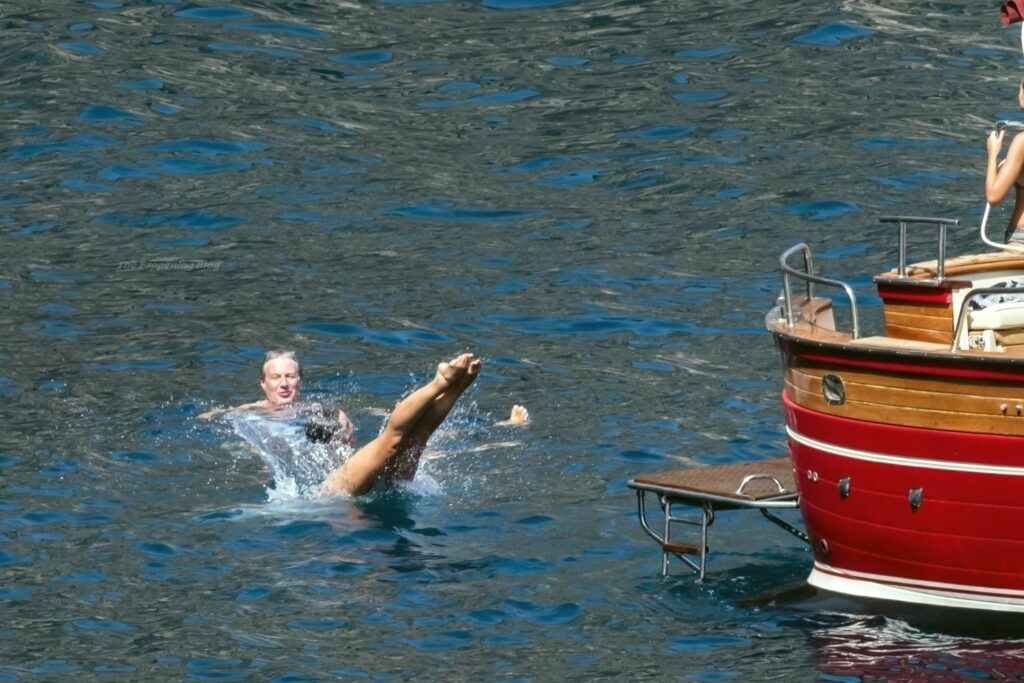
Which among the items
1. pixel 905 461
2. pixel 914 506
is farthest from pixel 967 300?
pixel 914 506

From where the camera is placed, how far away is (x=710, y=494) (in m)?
12.1

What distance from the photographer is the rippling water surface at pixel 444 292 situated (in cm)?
1188

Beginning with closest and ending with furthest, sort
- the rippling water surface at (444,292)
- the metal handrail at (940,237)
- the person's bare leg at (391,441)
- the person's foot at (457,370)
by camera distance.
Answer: the metal handrail at (940,237)
the rippling water surface at (444,292)
the person's foot at (457,370)
the person's bare leg at (391,441)

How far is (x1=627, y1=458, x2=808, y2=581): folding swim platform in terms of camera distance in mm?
12117

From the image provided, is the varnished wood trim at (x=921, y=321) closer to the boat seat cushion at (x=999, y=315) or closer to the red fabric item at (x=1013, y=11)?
the boat seat cushion at (x=999, y=315)

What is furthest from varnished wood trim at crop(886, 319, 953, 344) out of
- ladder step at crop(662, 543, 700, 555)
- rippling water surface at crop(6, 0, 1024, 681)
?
ladder step at crop(662, 543, 700, 555)

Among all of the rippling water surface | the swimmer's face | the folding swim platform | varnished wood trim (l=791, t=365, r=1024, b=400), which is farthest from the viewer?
the swimmer's face

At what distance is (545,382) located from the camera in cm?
1673

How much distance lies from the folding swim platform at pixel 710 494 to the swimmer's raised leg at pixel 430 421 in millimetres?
1240

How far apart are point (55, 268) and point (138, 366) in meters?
2.82

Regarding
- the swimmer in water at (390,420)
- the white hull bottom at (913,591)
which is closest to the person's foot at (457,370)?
the swimmer in water at (390,420)

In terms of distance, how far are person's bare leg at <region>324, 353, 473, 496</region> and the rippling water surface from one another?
38 centimetres

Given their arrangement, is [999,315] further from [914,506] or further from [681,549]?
[681,549]

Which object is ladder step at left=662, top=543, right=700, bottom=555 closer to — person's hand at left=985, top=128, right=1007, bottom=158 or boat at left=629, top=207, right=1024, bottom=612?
boat at left=629, top=207, right=1024, bottom=612
